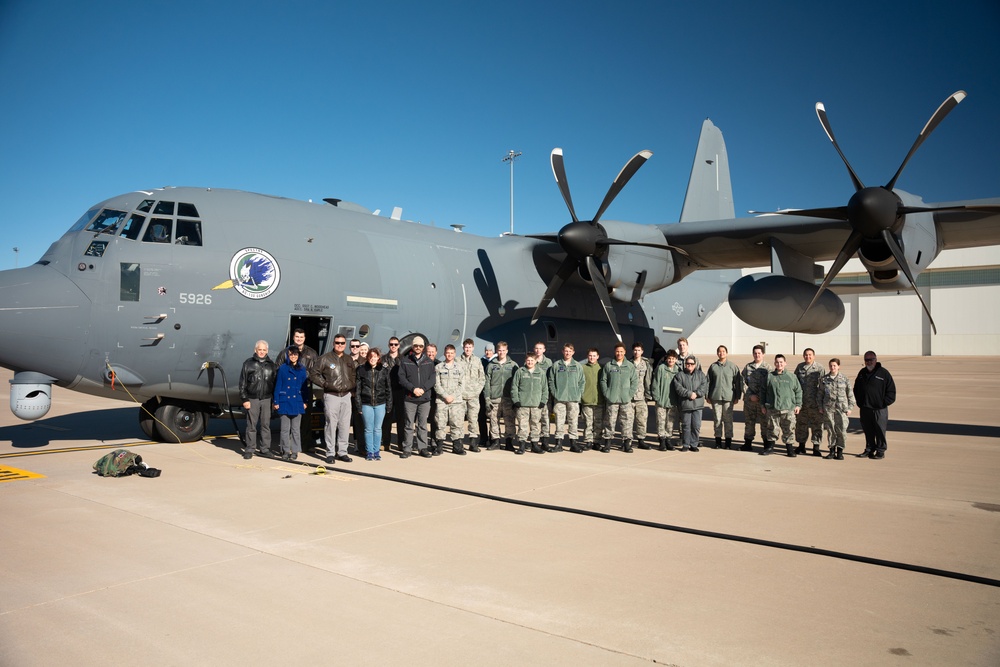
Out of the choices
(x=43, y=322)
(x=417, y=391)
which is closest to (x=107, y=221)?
(x=43, y=322)

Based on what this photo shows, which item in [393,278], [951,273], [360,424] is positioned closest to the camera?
[360,424]

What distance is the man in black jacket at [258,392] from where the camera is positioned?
984cm

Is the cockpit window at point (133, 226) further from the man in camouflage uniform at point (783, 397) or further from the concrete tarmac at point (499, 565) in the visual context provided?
the man in camouflage uniform at point (783, 397)

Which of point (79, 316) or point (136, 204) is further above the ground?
point (136, 204)

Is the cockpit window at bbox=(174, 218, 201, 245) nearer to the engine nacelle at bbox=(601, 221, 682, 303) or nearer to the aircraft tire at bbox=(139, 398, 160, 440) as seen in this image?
the aircraft tire at bbox=(139, 398, 160, 440)

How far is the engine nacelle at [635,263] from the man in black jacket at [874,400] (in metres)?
4.37

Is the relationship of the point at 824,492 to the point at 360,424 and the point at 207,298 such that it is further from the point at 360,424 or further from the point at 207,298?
the point at 207,298

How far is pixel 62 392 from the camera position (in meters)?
22.3

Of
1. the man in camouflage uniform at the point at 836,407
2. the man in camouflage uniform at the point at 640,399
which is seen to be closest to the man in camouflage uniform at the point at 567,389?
the man in camouflage uniform at the point at 640,399

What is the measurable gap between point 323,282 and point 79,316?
3345mm

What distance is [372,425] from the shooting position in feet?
33.1

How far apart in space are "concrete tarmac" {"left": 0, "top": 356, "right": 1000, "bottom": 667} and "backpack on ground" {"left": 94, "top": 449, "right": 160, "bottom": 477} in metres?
0.18

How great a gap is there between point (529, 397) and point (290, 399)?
3.60 metres

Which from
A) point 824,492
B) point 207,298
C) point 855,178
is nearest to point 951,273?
point 855,178
